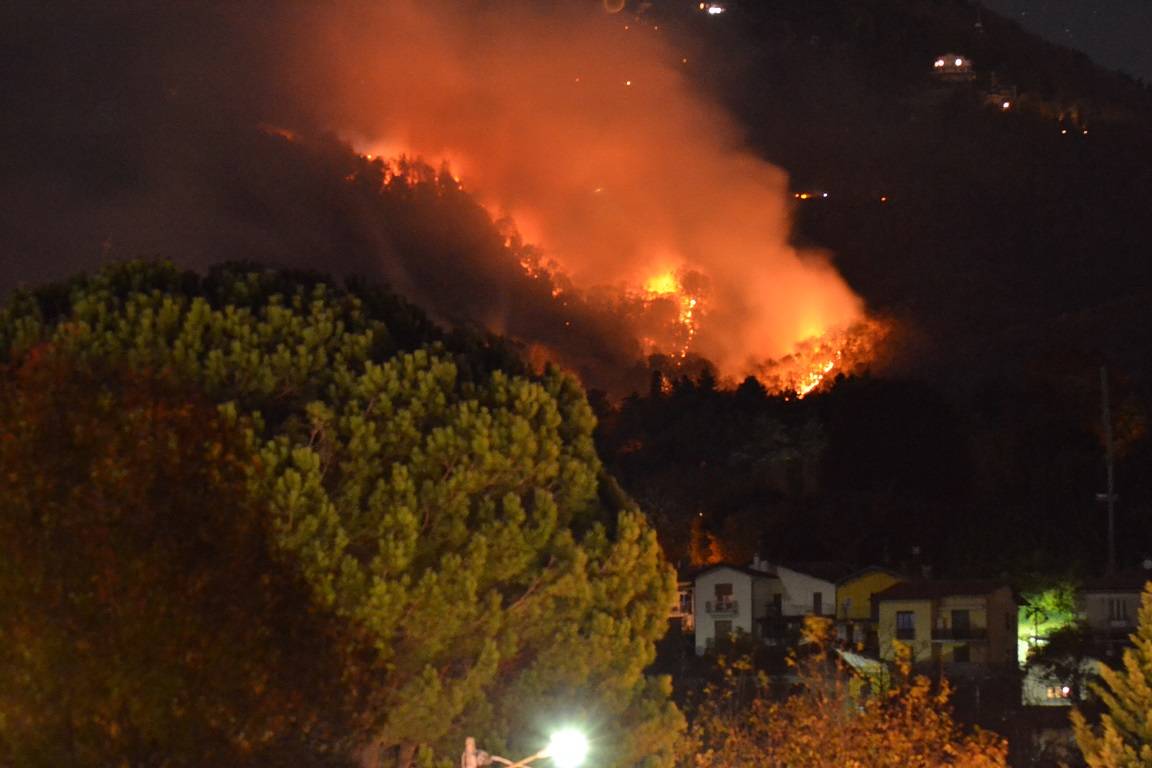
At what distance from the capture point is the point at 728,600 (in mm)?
53406

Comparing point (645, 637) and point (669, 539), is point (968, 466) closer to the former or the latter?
point (669, 539)

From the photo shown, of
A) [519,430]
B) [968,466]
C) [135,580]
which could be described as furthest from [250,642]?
[968,466]

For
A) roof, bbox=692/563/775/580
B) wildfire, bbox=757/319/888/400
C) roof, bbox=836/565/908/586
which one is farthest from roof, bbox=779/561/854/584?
wildfire, bbox=757/319/888/400

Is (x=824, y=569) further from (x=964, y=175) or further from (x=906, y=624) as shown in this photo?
(x=964, y=175)

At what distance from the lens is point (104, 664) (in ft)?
40.5

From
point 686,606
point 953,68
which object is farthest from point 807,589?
point 953,68

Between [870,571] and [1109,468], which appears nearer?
[870,571]

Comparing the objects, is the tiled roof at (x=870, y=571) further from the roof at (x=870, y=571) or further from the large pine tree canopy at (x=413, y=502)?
the large pine tree canopy at (x=413, y=502)

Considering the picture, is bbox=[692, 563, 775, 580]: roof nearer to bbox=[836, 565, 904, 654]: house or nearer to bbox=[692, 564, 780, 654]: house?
bbox=[692, 564, 780, 654]: house

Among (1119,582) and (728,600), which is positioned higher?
(1119,582)

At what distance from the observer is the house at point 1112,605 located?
152 feet

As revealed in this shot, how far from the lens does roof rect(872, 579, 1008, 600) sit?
46531 millimetres

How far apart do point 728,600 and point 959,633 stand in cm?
898

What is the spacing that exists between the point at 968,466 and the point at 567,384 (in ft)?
158
